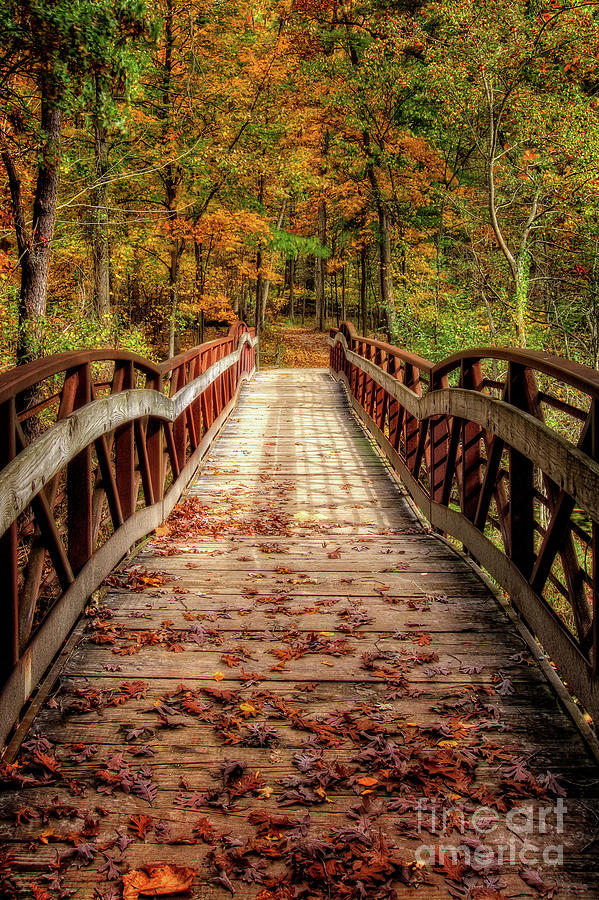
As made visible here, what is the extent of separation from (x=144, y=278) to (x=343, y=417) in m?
11.7

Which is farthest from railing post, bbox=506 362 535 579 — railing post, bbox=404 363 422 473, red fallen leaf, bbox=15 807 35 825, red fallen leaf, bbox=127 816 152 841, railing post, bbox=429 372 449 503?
railing post, bbox=404 363 422 473

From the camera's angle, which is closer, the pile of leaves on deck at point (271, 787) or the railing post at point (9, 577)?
the pile of leaves on deck at point (271, 787)

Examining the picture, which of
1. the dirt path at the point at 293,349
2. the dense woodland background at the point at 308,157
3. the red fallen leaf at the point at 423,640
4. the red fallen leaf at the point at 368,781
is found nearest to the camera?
the red fallen leaf at the point at 368,781

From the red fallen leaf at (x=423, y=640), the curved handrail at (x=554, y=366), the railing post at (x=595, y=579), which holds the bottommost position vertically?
the red fallen leaf at (x=423, y=640)

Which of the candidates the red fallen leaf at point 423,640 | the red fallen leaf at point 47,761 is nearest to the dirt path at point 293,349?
the red fallen leaf at point 423,640

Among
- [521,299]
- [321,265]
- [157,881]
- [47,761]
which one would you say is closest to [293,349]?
[321,265]

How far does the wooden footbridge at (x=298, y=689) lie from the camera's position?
1.89 meters

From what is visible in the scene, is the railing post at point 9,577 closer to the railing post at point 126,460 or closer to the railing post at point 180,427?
the railing post at point 126,460

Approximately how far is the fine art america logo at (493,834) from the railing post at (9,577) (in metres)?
1.63

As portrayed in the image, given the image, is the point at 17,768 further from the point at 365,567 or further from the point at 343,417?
the point at 343,417

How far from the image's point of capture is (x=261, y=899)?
5.71 feet

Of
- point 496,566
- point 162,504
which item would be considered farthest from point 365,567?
point 162,504

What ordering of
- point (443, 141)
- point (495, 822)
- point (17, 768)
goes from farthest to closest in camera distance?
point (443, 141), point (17, 768), point (495, 822)

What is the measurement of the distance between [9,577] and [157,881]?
1194 mm
